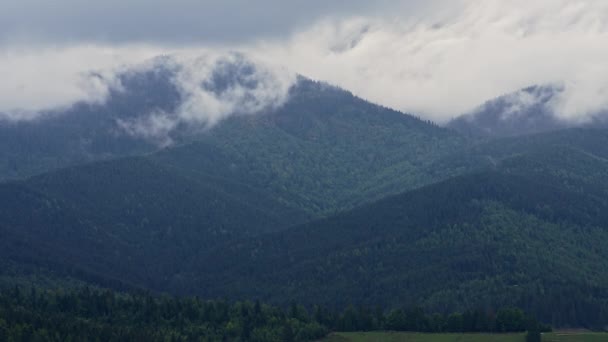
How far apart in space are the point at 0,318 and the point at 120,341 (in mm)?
19943

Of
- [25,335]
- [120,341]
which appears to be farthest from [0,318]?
[120,341]

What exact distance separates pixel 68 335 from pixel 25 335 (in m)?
7.11

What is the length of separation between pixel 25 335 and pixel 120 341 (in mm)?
15939

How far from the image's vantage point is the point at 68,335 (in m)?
196

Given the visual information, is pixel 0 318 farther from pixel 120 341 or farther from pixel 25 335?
pixel 120 341

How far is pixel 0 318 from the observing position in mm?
195000

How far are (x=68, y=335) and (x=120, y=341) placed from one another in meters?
8.86

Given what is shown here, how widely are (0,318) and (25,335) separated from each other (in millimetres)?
5560

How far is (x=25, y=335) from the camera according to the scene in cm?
Result: 19300

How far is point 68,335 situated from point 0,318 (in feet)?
37.1

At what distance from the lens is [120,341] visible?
19975cm
